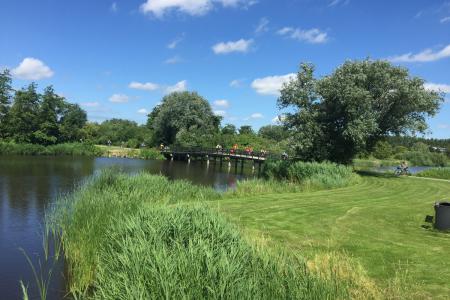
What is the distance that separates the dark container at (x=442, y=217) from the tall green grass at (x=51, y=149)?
204ft

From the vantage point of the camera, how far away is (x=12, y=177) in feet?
104

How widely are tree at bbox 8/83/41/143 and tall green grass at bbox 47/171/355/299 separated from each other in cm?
6177

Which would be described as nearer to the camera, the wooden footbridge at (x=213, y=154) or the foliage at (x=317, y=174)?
the foliage at (x=317, y=174)

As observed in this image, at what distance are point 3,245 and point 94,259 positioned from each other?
208 inches

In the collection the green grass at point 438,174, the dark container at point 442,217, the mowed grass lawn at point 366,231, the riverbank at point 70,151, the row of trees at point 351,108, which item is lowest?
the mowed grass lawn at point 366,231

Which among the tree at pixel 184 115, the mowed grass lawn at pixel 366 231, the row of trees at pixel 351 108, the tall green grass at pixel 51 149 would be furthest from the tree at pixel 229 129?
the mowed grass lawn at pixel 366 231

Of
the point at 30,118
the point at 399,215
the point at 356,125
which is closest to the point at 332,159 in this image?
the point at 356,125

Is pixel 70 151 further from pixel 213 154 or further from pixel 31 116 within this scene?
pixel 213 154

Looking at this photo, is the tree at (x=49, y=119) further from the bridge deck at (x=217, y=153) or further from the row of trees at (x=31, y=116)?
the bridge deck at (x=217, y=153)

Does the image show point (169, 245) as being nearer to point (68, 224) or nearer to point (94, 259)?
point (94, 259)

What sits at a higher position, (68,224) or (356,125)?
(356,125)

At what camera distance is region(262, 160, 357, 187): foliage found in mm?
24609

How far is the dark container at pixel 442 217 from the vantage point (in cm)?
1168

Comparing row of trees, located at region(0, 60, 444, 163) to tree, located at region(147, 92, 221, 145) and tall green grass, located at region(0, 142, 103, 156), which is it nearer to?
tree, located at region(147, 92, 221, 145)
